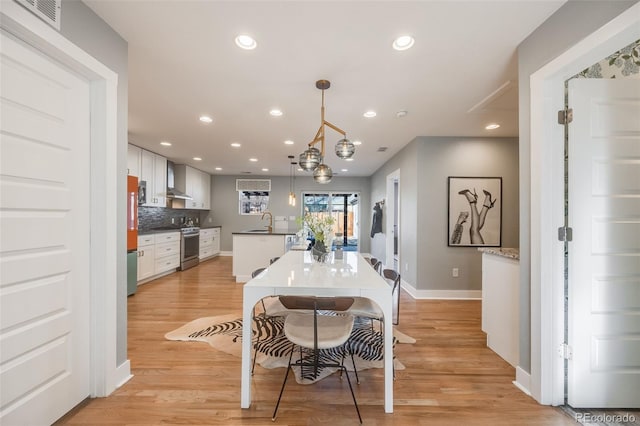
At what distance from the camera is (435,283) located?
408 centimetres

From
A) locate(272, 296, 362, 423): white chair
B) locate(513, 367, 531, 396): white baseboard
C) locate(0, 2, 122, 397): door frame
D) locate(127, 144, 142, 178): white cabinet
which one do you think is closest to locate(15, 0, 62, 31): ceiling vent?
locate(0, 2, 122, 397): door frame

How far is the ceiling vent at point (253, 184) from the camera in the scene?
8.28 metres

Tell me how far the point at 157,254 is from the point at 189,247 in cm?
113

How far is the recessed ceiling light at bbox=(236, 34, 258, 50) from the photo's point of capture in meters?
1.85

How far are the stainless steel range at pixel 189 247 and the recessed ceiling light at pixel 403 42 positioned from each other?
568 cm

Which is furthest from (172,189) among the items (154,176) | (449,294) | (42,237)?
(449,294)

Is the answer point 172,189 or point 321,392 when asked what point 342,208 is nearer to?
point 172,189

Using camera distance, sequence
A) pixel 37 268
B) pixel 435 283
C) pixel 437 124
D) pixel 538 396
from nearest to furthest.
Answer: pixel 37 268 → pixel 538 396 → pixel 437 124 → pixel 435 283

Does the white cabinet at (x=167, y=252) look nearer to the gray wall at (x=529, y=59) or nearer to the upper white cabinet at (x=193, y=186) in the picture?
the upper white cabinet at (x=193, y=186)

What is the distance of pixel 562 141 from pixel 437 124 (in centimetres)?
202

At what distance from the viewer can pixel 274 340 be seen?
8.58ft

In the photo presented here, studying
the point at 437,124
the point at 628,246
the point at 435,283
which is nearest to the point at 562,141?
the point at 628,246

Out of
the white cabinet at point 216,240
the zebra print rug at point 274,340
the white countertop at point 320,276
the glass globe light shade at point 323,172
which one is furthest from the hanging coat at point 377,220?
the white cabinet at point 216,240

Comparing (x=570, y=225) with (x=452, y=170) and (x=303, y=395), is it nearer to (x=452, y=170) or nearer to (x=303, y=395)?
(x=303, y=395)
